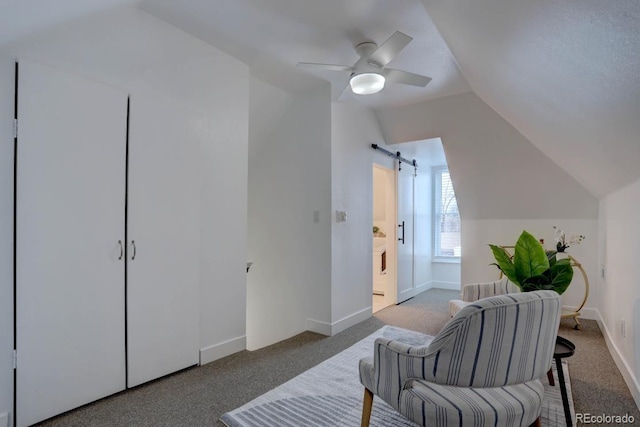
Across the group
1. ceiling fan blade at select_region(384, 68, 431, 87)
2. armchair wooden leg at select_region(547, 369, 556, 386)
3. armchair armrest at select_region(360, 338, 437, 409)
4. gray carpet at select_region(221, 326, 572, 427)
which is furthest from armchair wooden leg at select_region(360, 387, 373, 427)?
ceiling fan blade at select_region(384, 68, 431, 87)

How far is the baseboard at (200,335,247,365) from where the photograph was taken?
2814mm

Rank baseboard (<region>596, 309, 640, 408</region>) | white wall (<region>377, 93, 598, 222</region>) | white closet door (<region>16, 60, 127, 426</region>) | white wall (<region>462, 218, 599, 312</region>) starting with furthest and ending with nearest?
1. white wall (<region>462, 218, 599, 312</region>)
2. white wall (<region>377, 93, 598, 222</region>)
3. baseboard (<region>596, 309, 640, 408</region>)
4. white closet door (<region>16, 60, 127, 426</region>)

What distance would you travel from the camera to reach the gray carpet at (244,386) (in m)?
2.04

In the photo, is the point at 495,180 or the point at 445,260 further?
the point at 445,260

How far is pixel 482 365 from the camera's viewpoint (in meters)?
1.41

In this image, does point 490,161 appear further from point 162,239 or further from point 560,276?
point 162,239

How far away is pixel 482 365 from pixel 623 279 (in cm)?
218

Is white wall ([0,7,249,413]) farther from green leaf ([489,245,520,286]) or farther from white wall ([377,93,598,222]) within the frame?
white wall ([377,93,598,222])

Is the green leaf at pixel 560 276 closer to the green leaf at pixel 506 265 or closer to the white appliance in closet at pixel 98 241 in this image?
the green leaf at pixel 506 265

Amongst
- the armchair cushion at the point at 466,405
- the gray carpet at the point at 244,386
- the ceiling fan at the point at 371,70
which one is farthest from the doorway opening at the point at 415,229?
the armchair cushion at the point at 466,405

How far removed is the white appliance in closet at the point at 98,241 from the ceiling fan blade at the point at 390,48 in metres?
1.54

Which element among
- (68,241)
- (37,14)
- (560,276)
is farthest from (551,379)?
(37,14)

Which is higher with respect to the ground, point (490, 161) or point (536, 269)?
point (490, 161)

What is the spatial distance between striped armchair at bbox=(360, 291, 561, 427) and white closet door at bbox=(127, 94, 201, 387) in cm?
179
